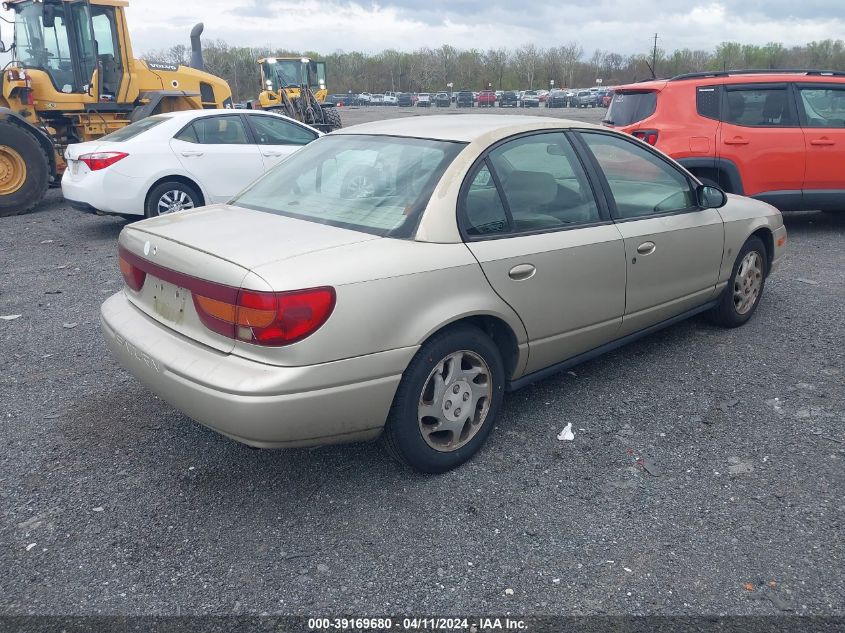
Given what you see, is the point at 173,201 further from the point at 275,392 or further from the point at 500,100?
the point at 500,100

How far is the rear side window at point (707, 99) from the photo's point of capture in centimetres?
812

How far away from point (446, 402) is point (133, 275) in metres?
1.62

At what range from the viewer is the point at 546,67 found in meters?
114

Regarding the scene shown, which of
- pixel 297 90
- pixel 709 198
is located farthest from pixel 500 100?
pixel 709 198

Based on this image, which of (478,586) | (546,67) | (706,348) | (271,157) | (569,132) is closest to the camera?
(478,586)

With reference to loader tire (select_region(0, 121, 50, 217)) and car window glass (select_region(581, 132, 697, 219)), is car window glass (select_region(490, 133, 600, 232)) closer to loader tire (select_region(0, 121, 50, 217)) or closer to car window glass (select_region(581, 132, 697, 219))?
car window glass (select_region(581, 132, 697, 219))

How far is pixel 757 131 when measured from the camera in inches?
316

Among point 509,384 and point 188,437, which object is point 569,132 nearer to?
point 509,384

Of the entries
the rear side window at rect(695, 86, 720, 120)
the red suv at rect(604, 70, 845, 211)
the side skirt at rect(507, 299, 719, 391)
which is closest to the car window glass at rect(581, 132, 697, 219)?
the side skirt at rect(507, 299, 719, 391)

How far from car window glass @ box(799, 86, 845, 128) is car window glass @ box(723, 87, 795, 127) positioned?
9.6 inches

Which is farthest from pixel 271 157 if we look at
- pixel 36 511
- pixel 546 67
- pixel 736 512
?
pixel 546 67

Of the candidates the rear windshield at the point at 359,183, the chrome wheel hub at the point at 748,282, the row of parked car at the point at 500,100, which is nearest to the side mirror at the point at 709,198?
the chrome wheel hub at the point at 748,282

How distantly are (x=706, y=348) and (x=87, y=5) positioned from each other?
11.5 m

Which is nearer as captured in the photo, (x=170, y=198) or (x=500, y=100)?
(x=170, y=198)
